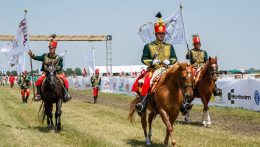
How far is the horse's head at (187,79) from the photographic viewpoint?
388 inches

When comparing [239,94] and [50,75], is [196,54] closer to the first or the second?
[50,75]

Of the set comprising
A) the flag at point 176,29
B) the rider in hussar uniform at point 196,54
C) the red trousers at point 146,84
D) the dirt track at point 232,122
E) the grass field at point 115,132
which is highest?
the flag at point 176,29

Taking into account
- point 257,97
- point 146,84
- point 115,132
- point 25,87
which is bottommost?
point 115,132

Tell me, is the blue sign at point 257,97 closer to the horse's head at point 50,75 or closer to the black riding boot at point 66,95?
the black riding boot at point 66,95

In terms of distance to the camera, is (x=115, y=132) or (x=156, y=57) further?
(x=115, y=132)

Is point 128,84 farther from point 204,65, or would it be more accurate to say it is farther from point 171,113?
point 171,113

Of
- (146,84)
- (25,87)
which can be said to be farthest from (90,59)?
(146,84)

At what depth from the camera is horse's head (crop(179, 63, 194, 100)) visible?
9852 mm

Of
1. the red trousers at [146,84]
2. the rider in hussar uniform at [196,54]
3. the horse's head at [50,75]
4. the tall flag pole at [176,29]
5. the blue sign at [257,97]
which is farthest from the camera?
the blue sign at [257,97]

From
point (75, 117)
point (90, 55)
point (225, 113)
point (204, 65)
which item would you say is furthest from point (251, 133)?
point (90, 55)

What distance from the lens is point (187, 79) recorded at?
→ 32.5ft

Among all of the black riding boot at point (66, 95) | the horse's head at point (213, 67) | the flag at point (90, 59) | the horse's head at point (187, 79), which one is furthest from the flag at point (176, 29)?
the flag at point (90, 59)

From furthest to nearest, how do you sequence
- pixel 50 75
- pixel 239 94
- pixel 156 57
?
pixel 239 94
pixel 50 75
pixel 156 57

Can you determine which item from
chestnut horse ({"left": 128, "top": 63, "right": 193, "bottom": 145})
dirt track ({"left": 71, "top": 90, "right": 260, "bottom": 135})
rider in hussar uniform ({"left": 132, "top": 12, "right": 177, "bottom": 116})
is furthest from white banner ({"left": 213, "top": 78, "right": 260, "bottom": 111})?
chestnut horse ({"left": 128, "top": 63, "right": 193, "bottom": 145})
